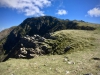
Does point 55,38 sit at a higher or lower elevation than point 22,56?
higher

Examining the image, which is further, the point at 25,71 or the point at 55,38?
the point at 55,38

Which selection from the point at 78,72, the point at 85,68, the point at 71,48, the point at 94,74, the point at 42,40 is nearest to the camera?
the point at 94,74

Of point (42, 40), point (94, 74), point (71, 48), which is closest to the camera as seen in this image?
point (94, 74)

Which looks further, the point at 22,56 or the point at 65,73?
the point at 22,56

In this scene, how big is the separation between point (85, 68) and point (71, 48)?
681 inches

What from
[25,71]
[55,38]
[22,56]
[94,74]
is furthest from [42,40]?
[94,74]

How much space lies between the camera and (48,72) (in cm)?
1853

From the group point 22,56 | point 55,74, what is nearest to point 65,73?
point 55,74

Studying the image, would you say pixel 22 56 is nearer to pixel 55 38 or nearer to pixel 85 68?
pixel 55 38

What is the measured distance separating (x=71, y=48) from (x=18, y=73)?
21.0 metres

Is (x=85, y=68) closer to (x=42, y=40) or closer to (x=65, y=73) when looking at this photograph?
(x=65, y=73)

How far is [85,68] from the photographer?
19266mm

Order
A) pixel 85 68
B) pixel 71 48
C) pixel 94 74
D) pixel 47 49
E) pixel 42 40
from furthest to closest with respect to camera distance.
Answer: pixel 42 40 → pixel 47 49 → pixel 71 48 → pixel 85 68 → pixel 94 74

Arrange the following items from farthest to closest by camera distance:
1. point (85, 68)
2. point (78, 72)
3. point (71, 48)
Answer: point (71, 48) → point (85, 68) → point (78, 72)
